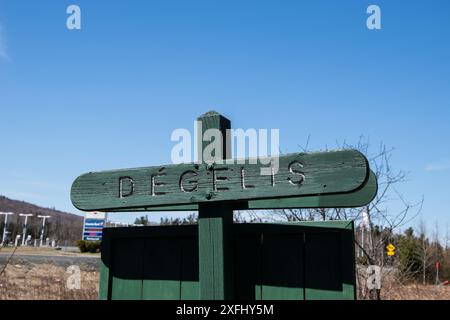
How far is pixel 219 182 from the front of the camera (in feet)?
6.44

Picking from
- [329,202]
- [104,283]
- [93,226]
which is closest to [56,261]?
[93,226]

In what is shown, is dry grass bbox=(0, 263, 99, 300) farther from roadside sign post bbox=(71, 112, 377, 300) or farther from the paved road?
roadside sign post bbox=(71, 112, 377, 300)

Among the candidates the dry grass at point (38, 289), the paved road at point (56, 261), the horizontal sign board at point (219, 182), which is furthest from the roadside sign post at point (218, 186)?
the paved road at point (56, 261)

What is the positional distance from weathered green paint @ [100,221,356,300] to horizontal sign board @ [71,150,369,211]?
45 centimetres

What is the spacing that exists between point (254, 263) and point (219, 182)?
0.61m

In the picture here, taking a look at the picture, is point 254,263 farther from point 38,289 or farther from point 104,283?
point 38,289

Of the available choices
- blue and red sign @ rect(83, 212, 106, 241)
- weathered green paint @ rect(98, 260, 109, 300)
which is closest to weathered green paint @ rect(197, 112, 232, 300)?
weathered green paint @ rect(98, 260, 109, 300)

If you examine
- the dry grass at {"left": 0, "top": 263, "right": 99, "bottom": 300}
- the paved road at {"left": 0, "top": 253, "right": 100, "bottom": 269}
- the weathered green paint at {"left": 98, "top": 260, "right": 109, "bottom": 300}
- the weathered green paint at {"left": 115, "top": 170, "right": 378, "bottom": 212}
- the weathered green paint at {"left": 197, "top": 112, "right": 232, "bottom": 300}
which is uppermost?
the weathered green paint at {"left": 115, "top": 170, "right": 378, "bottom": 212}

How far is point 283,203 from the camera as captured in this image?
261cm

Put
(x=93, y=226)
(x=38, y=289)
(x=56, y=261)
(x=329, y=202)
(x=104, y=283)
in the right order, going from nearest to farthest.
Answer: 1. (x=329, y=202)
2. (x=104, y=283)
3. (x=38, y=289)
4. (x=56, y=261)
5. (x=93, y=226)

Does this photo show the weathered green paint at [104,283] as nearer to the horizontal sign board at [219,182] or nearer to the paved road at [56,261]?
the horizontal sign board at [219,182]

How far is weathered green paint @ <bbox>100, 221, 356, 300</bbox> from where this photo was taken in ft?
7.08
